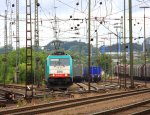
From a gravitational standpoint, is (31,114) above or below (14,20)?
below

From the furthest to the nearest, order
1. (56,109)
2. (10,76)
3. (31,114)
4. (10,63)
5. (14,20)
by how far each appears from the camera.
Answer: (10,63)
(10,76)
(14,20)
(56,109)
(31,114)

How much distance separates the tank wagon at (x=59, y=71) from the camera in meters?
40.7

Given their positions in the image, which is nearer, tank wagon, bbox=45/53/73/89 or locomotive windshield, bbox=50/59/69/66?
tank wagon, bbox=45/53/73/89

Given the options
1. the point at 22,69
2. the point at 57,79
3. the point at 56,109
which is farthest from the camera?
the point at 22,69

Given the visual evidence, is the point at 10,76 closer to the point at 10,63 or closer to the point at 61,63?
the point at 10,63

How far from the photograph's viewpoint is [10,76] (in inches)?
3024

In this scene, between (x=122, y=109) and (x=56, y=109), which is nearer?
(x=122, y=109)

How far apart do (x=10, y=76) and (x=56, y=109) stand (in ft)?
186

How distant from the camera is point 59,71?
135ft

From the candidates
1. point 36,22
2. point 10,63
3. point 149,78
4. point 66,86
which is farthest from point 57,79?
point 10,63

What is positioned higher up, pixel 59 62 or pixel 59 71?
pixel 59 62

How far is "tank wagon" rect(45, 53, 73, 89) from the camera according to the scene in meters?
40.7

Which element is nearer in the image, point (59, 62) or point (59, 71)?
point (59, 71)

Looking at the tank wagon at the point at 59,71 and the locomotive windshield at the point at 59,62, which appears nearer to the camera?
the tank wagon at the point at 59,71
